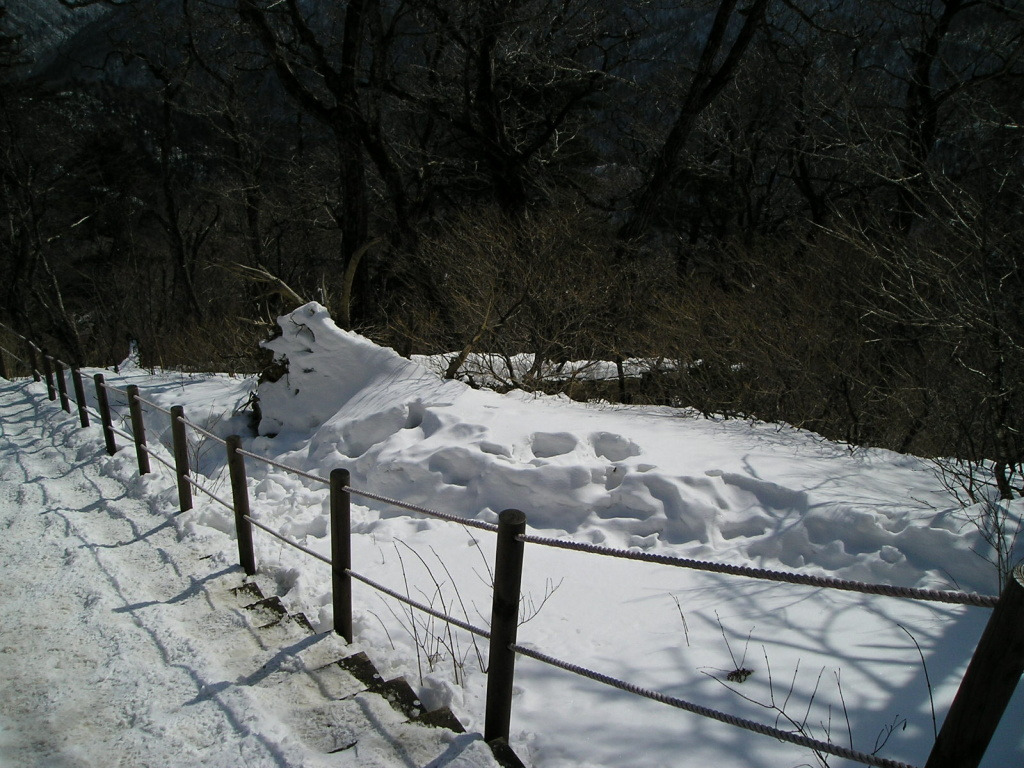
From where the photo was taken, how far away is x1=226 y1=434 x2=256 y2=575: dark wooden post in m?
4.43

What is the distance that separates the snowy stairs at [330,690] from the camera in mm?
2762

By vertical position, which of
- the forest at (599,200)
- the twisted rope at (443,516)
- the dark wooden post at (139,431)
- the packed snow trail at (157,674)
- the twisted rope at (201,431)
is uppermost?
the forest at (599,200)

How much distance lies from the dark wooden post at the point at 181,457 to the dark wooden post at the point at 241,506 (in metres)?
1.13

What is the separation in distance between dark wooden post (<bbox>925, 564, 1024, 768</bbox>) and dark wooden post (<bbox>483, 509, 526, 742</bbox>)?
140 centimetres

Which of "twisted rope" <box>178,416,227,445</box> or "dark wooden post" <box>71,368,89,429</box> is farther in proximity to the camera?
"dark wooden post" <box>71,368,89,429</box>

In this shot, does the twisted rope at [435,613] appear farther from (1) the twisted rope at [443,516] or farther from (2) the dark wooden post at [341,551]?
(1) the twisted rope at [443,516]

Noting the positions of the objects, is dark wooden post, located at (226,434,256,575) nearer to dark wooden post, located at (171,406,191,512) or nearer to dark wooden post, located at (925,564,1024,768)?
dark wooden post, located at (171,406,191,512)

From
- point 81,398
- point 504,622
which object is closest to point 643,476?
point 504,622

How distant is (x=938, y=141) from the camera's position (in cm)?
1507

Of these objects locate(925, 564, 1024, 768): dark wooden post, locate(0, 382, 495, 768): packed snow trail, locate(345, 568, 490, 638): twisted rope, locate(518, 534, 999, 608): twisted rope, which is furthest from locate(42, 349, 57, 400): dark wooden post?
locate(925, 564, 1024, 768): dark wooden post

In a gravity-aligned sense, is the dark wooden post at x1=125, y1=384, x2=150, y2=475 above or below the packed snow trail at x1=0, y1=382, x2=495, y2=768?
above

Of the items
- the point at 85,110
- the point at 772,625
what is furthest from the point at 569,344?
the point at 85,110

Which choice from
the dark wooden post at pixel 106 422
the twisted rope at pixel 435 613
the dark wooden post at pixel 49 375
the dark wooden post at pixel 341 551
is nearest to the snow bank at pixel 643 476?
the dark wooden post at pixel 106 422

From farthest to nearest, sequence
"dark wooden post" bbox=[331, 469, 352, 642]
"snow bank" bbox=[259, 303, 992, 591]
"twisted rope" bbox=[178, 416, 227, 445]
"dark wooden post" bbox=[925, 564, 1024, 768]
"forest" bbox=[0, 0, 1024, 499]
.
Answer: "forest" bbox=[0, 0, 1024, 499], "twisted rope" bbox=[178, 416, 227, 445], "snow bank" bbox=[259, 303, 992, 591], "dark wooden post" bbox=[331, 469, 352, 642], "dark wooden post" bbox=[925, 564, 1024, 768]
